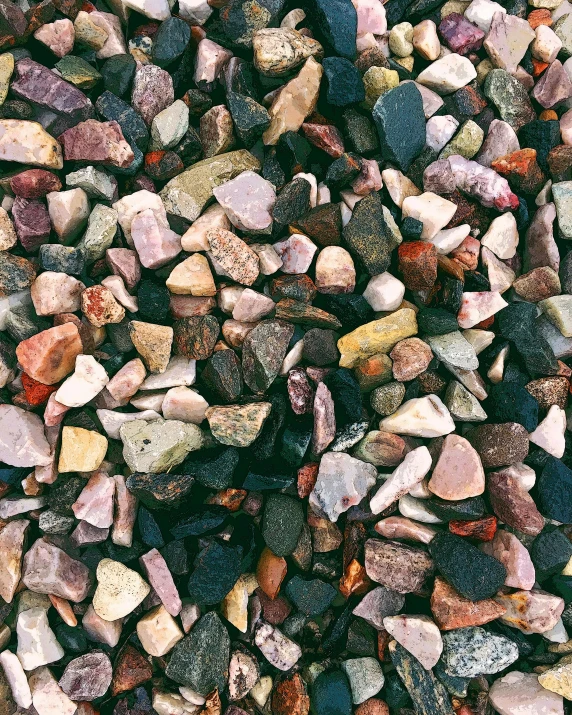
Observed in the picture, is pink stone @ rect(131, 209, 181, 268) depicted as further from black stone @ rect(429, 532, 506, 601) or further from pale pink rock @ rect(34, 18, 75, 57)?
black stone @ rect(429, 532, 506, 601)

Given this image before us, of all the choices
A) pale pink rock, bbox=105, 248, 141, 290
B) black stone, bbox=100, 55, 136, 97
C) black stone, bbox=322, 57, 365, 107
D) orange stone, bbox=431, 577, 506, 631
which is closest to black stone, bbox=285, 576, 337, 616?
orange stone, bbox=431, 577, 506, 631

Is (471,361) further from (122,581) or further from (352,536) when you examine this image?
(122,581)

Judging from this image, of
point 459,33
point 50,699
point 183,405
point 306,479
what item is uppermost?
point 459,33

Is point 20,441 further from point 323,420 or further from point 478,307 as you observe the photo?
point 478,307

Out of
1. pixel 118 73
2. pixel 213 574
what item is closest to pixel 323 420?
pixel 213 574

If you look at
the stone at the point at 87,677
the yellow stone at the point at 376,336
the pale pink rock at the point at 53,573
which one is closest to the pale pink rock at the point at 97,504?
the pale pink rock at the point at 53,573

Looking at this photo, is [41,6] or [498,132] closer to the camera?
[41,6]

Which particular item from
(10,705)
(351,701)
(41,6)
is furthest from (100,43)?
(351,701)
